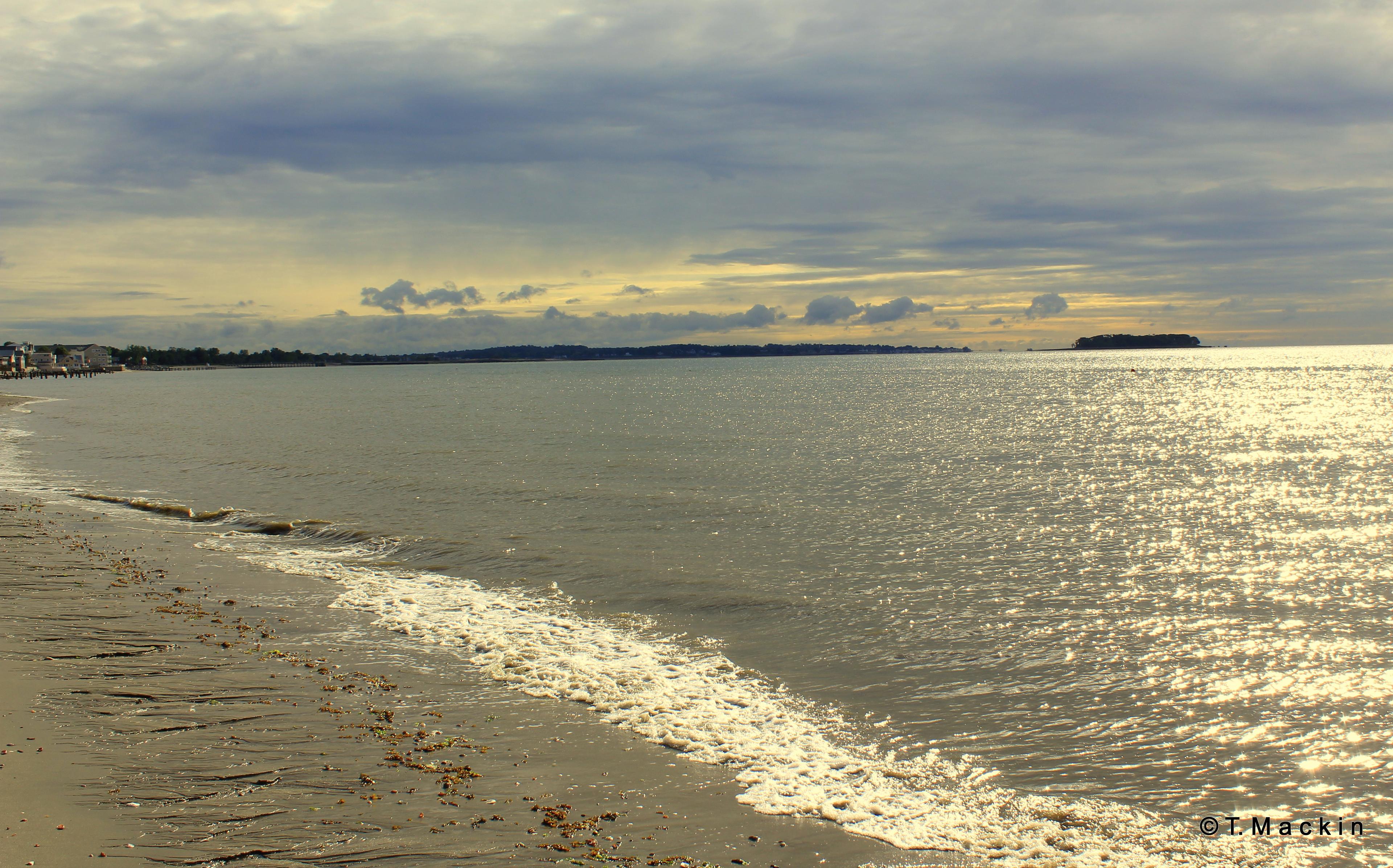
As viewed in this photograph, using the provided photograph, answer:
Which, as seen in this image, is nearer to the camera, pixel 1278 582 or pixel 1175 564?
pixel 1278 582

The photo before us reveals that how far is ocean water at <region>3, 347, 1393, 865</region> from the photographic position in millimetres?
9578

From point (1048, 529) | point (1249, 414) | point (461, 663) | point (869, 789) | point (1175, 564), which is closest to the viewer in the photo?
point (869, 789)

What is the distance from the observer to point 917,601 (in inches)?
674

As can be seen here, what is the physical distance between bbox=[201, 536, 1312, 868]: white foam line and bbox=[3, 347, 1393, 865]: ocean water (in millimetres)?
50

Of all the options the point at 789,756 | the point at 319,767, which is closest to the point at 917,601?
the point at 789,756

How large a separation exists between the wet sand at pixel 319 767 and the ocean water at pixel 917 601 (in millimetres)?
880

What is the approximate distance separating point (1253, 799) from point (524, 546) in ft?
57.5

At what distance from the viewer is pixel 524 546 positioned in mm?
22844

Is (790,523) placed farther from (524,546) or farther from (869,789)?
(869,789)

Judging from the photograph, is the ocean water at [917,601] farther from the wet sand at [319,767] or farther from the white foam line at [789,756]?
the wet sand at [319,767]

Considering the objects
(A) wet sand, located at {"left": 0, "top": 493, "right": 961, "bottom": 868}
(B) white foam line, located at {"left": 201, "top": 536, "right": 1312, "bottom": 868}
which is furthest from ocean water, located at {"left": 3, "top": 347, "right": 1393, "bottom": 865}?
(A) wet sand, located at {"left": 0, "top": 493, "right": 961, "bottom": 868}

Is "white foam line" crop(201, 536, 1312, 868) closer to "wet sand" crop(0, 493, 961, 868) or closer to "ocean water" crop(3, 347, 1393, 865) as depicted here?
"ocean water" crop(3, 347, 1393, 865)

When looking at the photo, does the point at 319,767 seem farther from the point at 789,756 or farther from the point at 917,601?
the point at 917,601

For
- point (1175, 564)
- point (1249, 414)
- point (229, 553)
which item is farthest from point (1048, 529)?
point (1249, 414)
